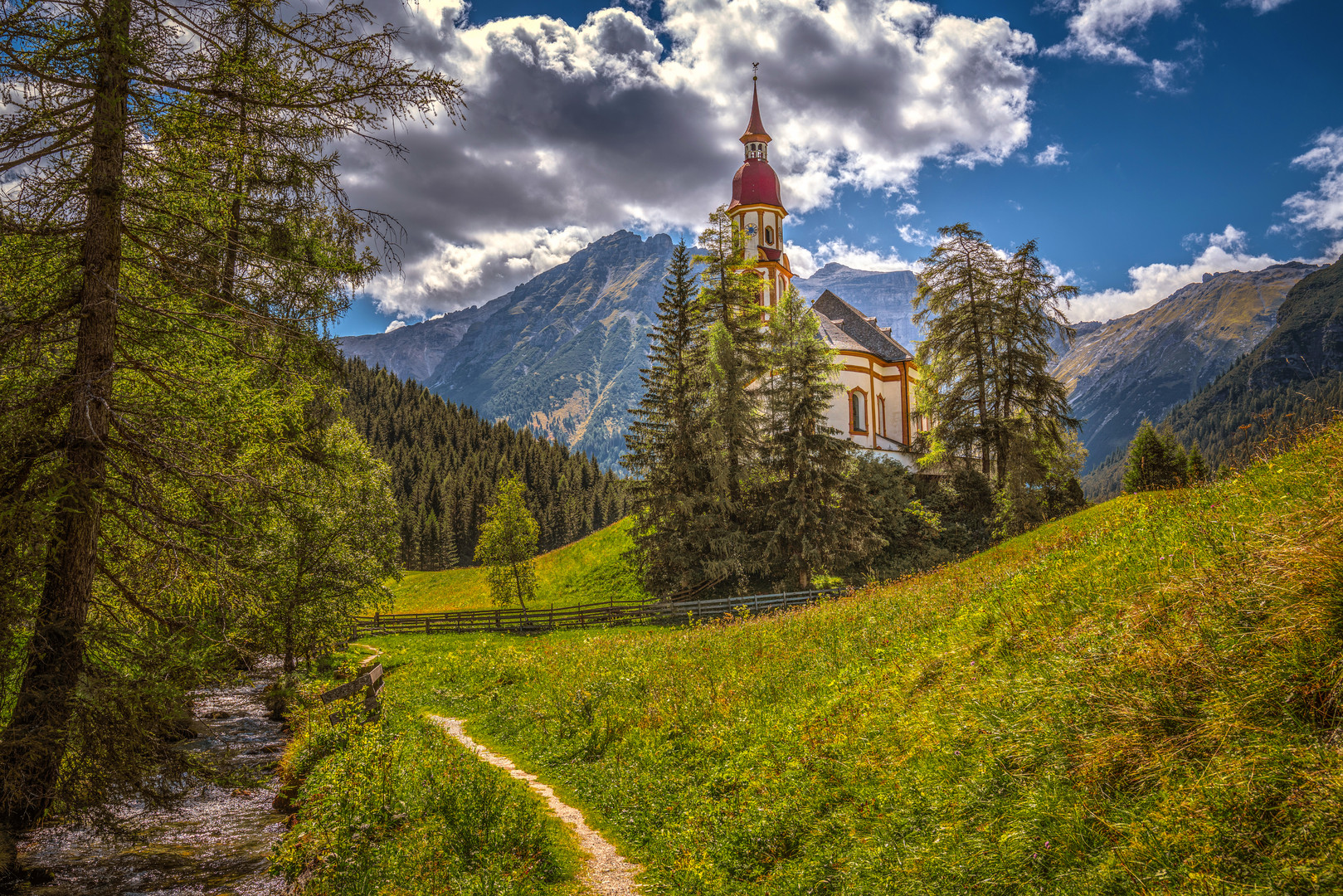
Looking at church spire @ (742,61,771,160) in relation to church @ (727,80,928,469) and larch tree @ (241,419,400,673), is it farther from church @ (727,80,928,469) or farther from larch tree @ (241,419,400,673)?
larch tree @ (241,419,400,673)

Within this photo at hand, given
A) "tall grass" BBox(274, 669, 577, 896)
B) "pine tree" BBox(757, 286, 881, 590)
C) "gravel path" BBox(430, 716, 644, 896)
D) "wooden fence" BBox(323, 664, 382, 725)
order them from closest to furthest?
"tall grass" BBox(274, 669, 577, 896) → "gravel path" BBox(430, 716, 644, 896) → "wooden fence" BBox(323, 664, 382, 725) → "pine tree" BBox(757, 286, 881, 590)

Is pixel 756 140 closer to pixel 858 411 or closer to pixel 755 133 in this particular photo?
pixel 755 133

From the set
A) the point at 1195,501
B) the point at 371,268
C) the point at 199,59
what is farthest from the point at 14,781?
the point at 1195,501

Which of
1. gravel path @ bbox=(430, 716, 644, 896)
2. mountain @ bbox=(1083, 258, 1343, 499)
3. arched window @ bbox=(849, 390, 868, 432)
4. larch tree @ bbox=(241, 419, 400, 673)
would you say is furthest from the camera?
mountain @ bbox=(1083, 258, 1343, 499)

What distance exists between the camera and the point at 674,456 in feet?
104

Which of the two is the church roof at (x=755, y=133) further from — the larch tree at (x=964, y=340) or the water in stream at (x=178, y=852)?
the water in stream at (x=178, y=852)

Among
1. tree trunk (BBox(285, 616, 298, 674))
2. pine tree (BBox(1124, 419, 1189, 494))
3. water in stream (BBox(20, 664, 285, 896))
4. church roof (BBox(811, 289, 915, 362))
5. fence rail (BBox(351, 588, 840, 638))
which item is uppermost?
church roof (BBox(811, 289, 915, 362))

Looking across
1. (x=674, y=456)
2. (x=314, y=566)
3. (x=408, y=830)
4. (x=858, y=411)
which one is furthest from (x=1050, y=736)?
(x=858, y=411)

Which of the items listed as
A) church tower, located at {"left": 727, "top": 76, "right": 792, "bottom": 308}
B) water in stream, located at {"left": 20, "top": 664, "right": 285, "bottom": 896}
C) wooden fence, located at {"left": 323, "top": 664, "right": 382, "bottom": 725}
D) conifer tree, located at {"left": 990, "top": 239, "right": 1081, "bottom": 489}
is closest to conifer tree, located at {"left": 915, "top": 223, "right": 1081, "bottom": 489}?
conifer tree, located at {"left": 990, "top": 239, "right": 1081, "bottom": 489}

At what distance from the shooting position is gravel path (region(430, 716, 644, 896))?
23.1 ft

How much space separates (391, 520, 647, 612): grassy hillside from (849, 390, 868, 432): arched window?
15.7 m

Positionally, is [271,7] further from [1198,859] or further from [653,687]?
[653,687]

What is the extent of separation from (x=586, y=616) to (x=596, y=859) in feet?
81.1

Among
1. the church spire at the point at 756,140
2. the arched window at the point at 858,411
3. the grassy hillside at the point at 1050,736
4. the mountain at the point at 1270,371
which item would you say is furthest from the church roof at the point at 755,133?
the mountain at the point at 1270,371
